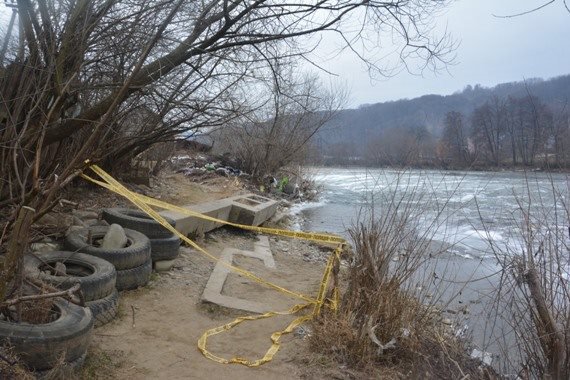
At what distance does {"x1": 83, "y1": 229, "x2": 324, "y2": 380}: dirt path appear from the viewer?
425cm

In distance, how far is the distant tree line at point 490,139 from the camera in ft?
13.8

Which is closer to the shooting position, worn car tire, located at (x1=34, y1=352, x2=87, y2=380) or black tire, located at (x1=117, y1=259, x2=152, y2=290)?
worn car tire, located at (x1=34, y1=352, x2=87, y2=380)

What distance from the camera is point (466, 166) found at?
6418 mm

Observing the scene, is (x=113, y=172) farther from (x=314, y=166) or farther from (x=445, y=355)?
(x=314, y=166)

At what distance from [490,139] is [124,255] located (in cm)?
489

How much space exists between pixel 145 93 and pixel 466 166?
4360mm

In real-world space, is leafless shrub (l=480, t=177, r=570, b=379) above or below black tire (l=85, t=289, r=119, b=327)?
above

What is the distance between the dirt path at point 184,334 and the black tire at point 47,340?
377mm

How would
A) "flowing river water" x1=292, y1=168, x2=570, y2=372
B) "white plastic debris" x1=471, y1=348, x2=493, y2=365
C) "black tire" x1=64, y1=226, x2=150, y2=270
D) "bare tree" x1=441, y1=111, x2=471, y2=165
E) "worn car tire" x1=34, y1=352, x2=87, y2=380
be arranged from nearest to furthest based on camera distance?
"worn car tire" x1=34, y1=352, x2=87, y2=380, "flowing river water" x1=292, y1=168, x2=570, y2=372, "white plastic debris" x1=471, y1=348, x2=493, y2=365, "black tire" x1=64, y1=226, x2=150, y2=270, "bare tree" x1=441, y1=111, x2=471, y2=165

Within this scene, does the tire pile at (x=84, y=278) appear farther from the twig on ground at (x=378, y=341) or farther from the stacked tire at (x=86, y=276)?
the twig on ground at (x=378, y=341)

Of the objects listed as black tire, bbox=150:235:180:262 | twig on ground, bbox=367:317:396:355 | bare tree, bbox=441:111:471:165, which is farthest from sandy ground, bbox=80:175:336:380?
bare tree, bbox=441:111:471:165

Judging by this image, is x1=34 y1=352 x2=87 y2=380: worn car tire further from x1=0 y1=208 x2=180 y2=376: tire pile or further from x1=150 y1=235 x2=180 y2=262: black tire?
x1=150 y1=235 x2=180 y2=262: black tire

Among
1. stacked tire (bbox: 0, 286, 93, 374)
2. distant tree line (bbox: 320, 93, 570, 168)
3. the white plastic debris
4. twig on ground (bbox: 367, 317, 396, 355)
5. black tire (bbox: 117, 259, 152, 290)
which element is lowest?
the white plastic debris

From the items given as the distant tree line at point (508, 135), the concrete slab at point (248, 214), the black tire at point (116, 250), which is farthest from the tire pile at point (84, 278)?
the concrete slab at point (248, 214)
